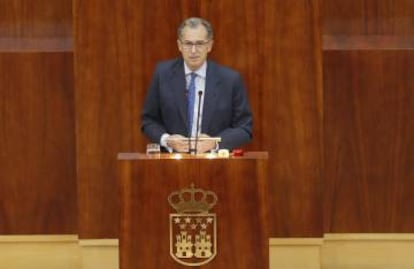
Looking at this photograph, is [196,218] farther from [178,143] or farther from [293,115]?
[293,115]

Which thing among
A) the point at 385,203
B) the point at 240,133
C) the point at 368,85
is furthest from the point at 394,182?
the point at 240,133

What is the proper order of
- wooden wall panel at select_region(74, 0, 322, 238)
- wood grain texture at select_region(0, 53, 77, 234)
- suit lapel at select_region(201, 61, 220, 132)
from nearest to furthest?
suit lapel at select_region(201, 61, 220, 132) → wooden wall panel at select_region(74, 0, 322, 238) → wood grain texture at select_region(0, 53, 77, 234)

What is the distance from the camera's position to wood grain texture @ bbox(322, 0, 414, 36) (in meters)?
6.00

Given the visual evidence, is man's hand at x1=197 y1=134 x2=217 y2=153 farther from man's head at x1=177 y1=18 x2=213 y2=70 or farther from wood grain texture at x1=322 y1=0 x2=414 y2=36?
wood grain texture at x1=322 y1=0 x2=414 y2=36

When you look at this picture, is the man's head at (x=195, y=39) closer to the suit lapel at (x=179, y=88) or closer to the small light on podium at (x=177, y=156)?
the suit lapel at (x=179, y=88)

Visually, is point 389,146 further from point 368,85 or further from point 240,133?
point 240,133

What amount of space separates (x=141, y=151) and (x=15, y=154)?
0.66 metres

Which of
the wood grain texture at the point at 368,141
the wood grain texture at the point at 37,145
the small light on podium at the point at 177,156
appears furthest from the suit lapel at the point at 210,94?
→ the wood grain texture at the point at 37,145

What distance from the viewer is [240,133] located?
207 inches

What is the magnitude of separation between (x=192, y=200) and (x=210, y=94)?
717mm

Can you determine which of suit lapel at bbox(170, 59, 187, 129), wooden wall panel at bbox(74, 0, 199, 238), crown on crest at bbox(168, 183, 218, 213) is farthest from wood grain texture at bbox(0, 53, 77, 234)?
crown on crest at bbox(168, 183, 218, 213)

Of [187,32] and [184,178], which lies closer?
[184,178]

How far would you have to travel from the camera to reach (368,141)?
5992mm

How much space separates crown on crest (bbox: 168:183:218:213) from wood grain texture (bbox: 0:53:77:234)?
4.65 ft
